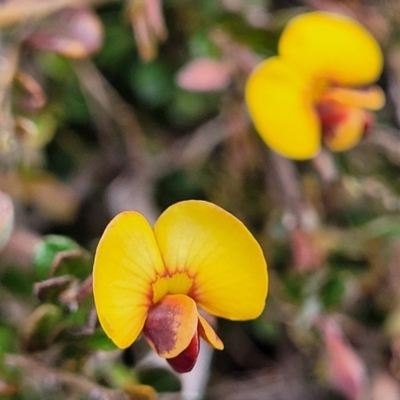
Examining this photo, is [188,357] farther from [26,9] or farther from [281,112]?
[26,9]

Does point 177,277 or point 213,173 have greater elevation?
point 177,277

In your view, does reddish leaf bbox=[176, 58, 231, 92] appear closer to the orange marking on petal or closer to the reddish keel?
the orange marking on petal

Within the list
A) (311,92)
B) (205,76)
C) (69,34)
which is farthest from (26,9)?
(311,92)

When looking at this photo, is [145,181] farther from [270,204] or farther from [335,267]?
[335,267]

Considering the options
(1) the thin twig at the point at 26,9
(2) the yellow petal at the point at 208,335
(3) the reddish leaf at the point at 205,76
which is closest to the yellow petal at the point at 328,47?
(3) the reddish leaf at the point at 205,76

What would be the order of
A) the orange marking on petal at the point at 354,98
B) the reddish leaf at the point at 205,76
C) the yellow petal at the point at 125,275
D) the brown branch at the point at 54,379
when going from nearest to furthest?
the yellow petal at the point at 125,275 → the brown branch at the point at 54,379 → the orange marking on petal at the point at 354,98 → the reddish leaf at the point at 205,76

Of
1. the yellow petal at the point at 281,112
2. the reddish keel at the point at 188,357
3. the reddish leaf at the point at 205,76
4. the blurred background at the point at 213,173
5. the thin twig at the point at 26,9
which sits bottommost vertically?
the blurred background at the point at 213,173

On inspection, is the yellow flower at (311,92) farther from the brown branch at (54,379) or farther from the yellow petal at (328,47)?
the brown branch at (54,379)
